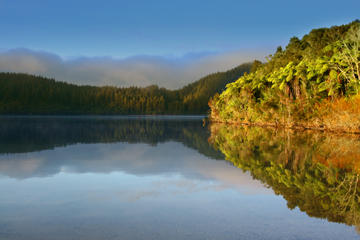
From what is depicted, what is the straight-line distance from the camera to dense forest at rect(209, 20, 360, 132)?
24781 mm

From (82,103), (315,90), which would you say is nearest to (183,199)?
(315,90)

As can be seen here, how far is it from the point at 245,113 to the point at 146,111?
446ft

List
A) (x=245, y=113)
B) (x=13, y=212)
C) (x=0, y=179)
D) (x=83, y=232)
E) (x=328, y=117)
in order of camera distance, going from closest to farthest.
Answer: (x=83, y=232) < (x=13, y=212) < (x=0, y=179) < (x=328, y=117) < (x=245, y=113)

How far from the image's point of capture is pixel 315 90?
29578mm

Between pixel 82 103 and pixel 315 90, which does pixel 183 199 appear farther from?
pixel 82 103

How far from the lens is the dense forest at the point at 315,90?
24.8 meters

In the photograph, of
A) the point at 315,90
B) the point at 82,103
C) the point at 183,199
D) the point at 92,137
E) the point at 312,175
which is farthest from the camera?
the point at 82,103

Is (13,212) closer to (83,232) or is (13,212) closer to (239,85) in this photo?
(83,232)

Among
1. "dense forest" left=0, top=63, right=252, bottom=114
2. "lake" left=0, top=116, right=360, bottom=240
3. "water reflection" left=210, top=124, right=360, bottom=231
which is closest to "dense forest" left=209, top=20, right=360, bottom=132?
"water reflection" left=210, top=124, right=360, bottom=231

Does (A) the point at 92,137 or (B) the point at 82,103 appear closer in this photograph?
(A) the point at 92,137

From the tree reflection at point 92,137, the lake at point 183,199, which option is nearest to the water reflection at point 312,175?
the lake at point 183,199

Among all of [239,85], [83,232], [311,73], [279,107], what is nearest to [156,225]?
[83,232]

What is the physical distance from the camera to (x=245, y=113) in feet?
140

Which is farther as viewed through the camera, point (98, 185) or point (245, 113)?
point (245, 113)
